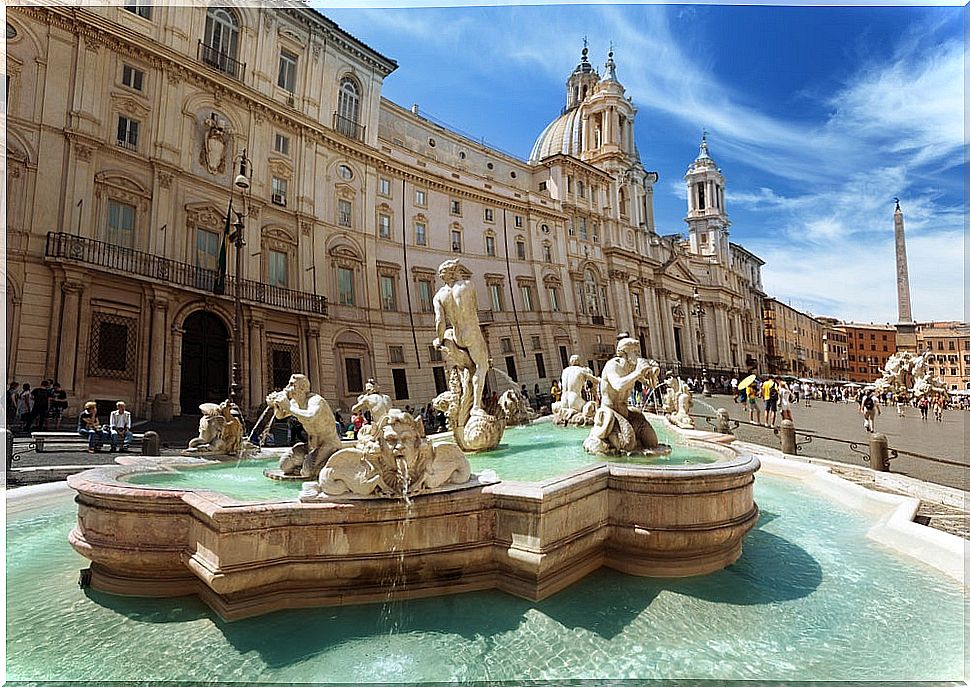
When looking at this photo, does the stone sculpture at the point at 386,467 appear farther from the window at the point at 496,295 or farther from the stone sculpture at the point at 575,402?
the window at the point at 496,295

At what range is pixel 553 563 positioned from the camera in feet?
9.27

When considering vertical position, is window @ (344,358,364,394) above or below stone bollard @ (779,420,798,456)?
above

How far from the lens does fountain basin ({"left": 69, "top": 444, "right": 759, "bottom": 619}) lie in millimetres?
2555

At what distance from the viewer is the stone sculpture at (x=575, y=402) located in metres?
8.12

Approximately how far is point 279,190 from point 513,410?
1316 centimetres

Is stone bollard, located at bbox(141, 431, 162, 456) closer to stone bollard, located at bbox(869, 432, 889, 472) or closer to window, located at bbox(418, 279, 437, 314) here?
stone bollard, located at bbox(869, 432, 889, 472)

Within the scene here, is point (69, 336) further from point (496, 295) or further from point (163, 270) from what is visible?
point (496, 295)

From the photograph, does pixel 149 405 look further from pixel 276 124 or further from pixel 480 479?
pixel 480 479

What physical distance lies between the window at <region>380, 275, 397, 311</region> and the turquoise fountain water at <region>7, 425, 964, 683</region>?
51.3 ft

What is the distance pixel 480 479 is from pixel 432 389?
1528 centimetres

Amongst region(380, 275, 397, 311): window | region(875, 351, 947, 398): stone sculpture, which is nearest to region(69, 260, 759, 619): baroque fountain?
region(380, 275, 397, 311): window

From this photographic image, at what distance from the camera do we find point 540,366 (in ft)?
74.6

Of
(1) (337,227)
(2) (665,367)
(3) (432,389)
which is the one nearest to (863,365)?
(2) (665,367)

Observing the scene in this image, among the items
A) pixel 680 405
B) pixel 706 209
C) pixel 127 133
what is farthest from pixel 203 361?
pixel 706 209
